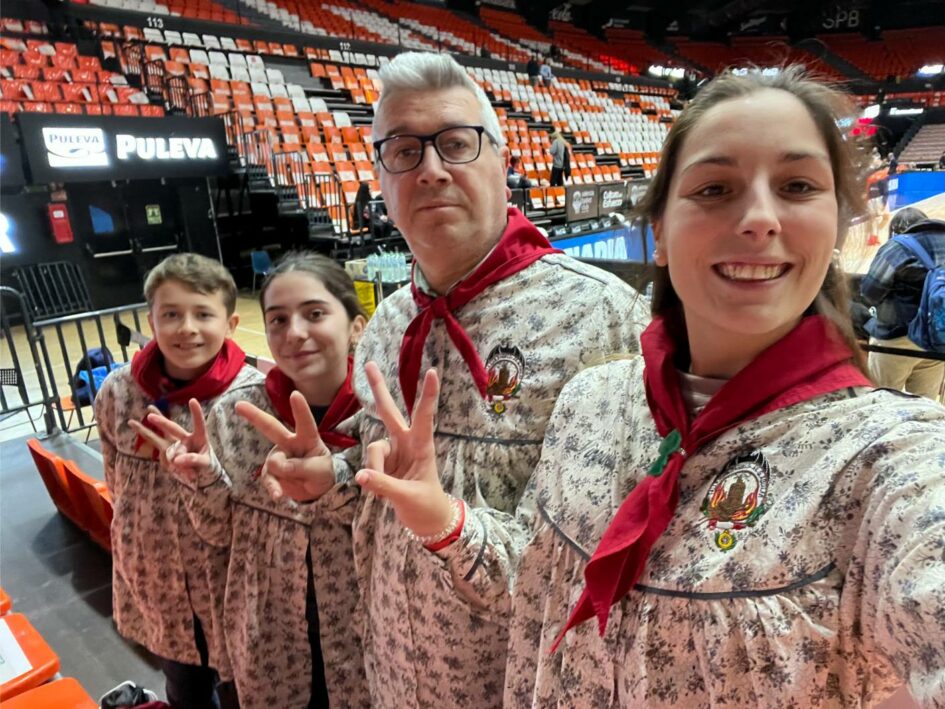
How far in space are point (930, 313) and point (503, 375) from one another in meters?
2.78

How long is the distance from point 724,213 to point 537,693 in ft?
2.46

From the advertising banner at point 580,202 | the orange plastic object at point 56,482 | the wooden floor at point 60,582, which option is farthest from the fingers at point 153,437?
the advertising banner at point 580,202

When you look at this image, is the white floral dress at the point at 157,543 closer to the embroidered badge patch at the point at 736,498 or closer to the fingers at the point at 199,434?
the fingers at the point at 199,434

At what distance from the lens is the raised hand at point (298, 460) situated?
132cm

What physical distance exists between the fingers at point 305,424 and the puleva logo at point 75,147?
→ 7.68 metres

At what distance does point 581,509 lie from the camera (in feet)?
2.96

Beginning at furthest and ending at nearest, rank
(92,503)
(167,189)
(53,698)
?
(167,189) < (92,503) < (53,698)

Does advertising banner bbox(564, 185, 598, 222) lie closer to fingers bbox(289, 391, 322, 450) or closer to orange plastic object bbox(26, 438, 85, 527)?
orange plastic object bbox(26, 438, 85, 527)

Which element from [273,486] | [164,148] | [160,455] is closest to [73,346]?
[164,148]

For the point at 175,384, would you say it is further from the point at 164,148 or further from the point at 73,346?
the point at 164,148

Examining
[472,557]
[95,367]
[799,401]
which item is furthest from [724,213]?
[95,367]

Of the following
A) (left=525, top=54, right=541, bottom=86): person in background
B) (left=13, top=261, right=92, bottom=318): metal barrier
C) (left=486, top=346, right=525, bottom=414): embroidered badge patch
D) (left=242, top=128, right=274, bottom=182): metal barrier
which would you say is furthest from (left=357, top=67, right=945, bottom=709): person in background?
(left=525, top=54, right=541, bottom=86): person in background

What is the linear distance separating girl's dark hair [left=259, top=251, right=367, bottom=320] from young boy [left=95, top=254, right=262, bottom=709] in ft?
1.21

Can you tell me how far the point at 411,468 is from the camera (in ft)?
3.53
